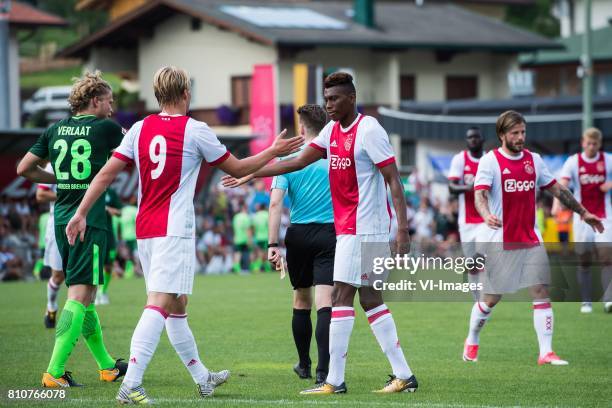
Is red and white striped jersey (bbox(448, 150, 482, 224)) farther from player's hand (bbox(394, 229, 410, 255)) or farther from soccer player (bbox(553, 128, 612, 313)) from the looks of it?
player's hand (bbox(394, 229, 410, 255))

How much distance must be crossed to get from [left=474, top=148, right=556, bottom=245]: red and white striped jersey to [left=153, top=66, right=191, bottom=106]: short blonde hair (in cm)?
386

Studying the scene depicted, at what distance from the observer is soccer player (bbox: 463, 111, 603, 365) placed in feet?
36.7

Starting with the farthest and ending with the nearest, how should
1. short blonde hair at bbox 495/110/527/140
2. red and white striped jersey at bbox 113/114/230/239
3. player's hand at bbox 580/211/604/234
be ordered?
player's hand at bbox 580/211/604/234
short blonde hair at bbox 495/110/527/140
red and white striped jersey at bbox 113/114/230/239

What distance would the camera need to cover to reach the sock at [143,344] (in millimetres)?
8312

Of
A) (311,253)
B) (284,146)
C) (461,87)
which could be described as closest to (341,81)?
(284,146)

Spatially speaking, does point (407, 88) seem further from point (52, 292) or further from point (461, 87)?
point (52, 292)

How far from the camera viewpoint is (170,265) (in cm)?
838

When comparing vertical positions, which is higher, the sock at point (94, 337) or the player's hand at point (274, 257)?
the player's hand at point (274, 257)

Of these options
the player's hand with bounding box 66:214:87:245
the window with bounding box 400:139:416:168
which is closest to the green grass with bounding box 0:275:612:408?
the player's hand with bounding box 66:214:87:245

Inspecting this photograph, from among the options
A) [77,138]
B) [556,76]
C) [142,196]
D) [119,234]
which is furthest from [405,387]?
[556,76]

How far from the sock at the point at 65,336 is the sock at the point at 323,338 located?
1.97 m

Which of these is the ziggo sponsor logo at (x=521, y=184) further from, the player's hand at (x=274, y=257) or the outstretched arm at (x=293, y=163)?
the outstretched arm at (x=293, y=163)

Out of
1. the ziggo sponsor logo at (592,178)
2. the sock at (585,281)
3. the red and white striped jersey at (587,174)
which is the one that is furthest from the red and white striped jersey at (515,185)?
A: the sock at (585,281)

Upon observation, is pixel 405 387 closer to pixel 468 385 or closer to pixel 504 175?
pixel 468 385
